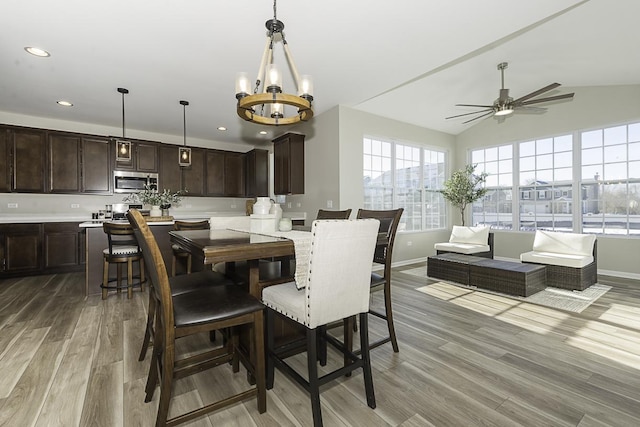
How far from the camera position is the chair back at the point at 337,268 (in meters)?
1.34

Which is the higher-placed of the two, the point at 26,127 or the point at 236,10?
the point at 236,10

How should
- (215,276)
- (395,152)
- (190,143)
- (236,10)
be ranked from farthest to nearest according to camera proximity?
(190,143), (395,152), (236,10), (215,276)

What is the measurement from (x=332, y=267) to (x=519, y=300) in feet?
10.1

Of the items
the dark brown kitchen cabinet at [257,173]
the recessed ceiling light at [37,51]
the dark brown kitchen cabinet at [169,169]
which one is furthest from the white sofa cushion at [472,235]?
the recessed ceiling light at [37,51]

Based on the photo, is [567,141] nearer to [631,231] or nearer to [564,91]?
[564,91]

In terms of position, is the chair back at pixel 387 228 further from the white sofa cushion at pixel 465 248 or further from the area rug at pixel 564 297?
the white sofa cushion at pixel 465 248

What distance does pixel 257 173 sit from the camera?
250 inches

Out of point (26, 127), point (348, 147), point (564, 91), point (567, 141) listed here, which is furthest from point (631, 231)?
point (26, 127)

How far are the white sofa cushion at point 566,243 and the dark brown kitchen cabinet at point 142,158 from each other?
6.84 m

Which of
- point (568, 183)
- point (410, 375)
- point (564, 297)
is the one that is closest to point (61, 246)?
point (410, 375)

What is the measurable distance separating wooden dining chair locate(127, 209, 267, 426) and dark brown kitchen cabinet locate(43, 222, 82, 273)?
14.3ft

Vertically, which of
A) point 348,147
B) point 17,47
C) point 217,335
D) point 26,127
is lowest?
point 217,335

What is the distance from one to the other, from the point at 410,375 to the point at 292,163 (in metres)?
3.97

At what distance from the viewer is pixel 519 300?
11.0 ft
